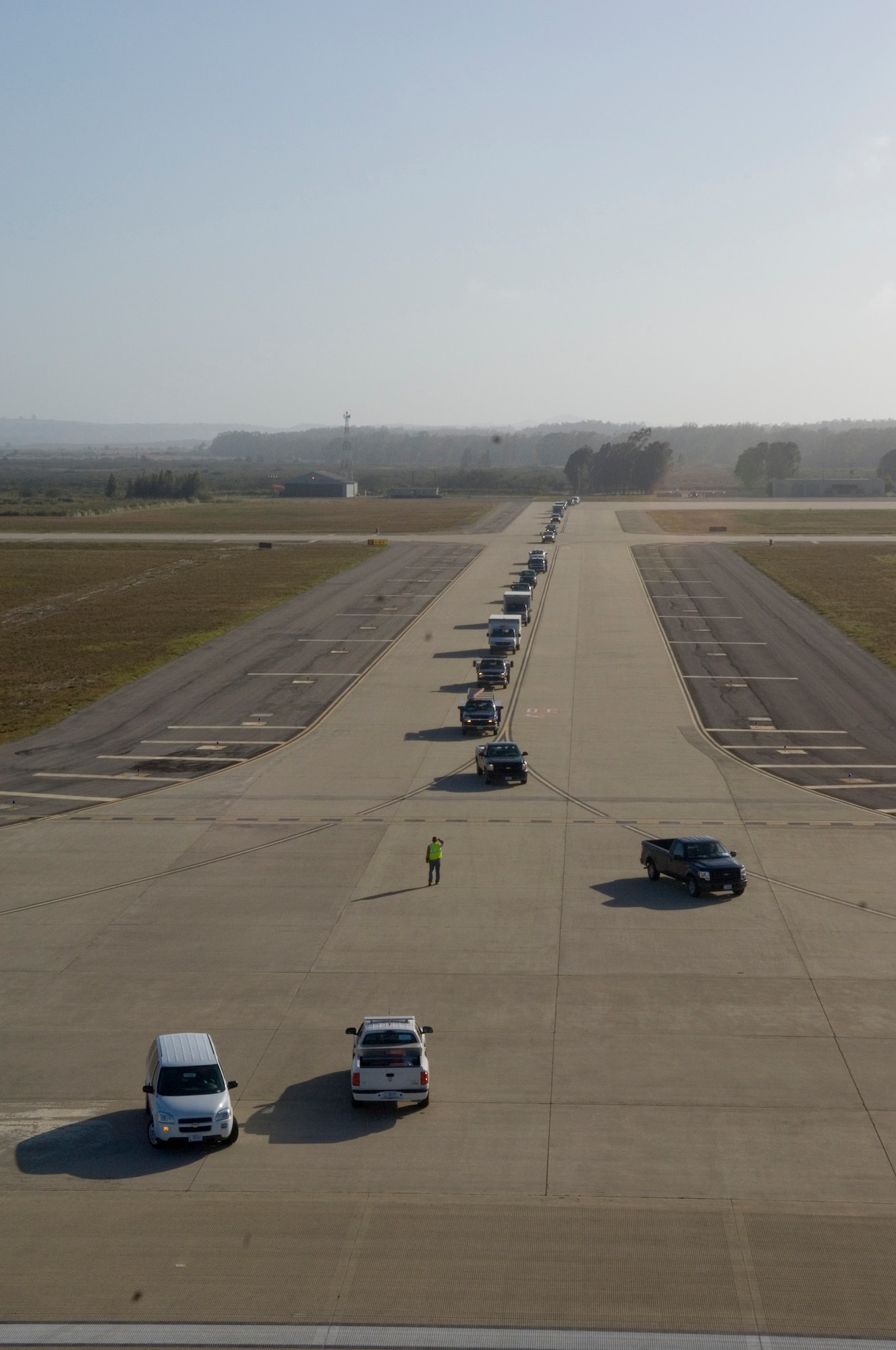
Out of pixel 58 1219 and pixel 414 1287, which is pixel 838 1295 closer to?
pixel 414 1287

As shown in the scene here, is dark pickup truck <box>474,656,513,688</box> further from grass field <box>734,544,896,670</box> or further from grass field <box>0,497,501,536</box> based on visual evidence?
grass field <box>0,497,501,536</box>

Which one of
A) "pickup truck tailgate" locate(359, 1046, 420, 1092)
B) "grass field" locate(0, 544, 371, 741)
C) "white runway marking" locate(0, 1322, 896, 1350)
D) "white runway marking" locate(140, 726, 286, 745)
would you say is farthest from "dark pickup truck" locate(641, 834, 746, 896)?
"grass field" locate(0, 544, 371, 741)

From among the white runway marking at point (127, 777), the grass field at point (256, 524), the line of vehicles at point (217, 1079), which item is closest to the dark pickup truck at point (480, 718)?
the white runway marking at point (127, 777)

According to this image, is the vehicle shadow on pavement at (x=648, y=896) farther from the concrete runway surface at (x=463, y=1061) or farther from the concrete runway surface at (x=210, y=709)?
the concrete runway surface at (x=210, y=709)

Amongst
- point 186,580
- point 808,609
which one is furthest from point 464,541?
point 808,609

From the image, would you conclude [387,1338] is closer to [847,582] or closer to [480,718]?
[480,718]

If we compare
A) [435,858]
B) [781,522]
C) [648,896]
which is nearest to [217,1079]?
[435,858]
